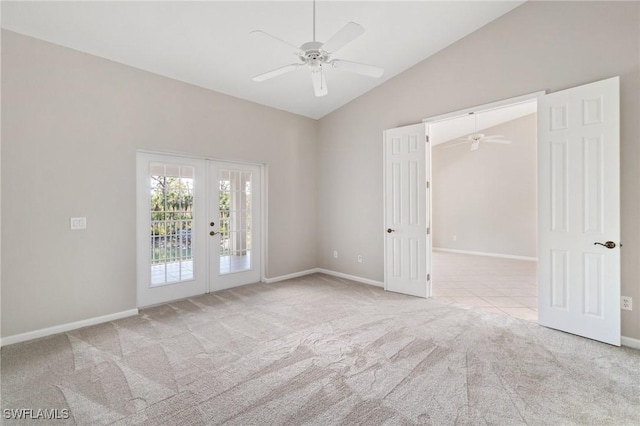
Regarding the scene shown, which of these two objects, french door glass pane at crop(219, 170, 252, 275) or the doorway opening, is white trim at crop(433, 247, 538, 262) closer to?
the doorway opening

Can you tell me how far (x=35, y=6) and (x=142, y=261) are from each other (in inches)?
108

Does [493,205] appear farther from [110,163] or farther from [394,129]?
[110,163]

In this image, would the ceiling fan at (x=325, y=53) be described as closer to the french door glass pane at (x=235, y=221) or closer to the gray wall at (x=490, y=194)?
the french door glass pane at (x=235, y=221)

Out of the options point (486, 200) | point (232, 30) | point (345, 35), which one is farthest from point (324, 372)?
point (486, 200)

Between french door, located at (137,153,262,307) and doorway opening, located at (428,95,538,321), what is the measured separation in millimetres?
3360

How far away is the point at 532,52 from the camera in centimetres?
328

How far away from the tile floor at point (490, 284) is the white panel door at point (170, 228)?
141 inches

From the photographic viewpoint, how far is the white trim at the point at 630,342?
267 cm

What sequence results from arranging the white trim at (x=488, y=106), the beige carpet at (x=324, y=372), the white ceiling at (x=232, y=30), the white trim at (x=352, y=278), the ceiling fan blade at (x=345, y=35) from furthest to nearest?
the white trim at (x=352, y=278)
the white trim at (x=488, y=106)
the white ceiling at (x=232, y=30)
the ceiling fan blade at (x=345, y=35)
the beige carpet at (x=324, y=372)

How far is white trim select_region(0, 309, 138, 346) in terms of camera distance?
2828 mm

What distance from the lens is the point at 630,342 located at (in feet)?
8.84

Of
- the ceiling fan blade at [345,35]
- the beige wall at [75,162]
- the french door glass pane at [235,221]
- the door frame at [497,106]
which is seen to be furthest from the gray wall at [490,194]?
the beige wall at [75,162]

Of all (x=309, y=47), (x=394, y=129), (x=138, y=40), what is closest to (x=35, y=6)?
(x=138, y=40)

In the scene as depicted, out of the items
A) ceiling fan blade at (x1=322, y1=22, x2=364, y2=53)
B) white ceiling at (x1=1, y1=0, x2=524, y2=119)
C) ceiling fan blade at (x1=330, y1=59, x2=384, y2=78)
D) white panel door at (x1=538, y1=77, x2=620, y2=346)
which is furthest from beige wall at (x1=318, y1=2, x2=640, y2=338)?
ceiling fan blade at (x1=322, y1=22, x2=364, y2=53)
